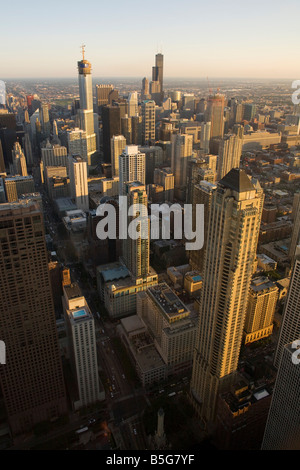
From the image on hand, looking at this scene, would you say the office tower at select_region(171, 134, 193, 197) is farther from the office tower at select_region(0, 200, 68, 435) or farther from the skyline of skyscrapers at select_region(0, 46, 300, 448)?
the office tower at select_region(0, 200, 68, 435)

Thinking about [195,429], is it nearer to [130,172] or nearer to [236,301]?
[236,301]

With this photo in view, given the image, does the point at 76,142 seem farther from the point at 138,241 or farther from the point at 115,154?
the point at 138,241

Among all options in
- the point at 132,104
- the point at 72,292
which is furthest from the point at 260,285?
the point at 132,104

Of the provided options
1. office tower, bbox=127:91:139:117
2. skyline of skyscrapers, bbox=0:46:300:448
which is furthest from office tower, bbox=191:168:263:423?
office tower, bbox=127:91:139:117

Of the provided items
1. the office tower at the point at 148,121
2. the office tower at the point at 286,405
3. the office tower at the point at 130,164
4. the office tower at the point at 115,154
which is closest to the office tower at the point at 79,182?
the office tower at the point at 130,164

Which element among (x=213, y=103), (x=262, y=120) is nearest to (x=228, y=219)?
(x=213, y=103)

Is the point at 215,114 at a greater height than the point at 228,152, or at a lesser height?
greater
